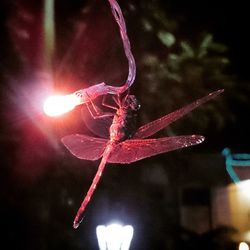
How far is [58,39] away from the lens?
17.1ft

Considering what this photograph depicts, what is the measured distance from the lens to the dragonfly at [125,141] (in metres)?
2.65

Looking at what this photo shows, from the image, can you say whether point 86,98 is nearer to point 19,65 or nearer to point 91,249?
point 19,65

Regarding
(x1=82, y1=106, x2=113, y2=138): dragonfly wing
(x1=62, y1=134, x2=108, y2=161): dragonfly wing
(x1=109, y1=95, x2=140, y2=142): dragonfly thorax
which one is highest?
(x1=82, y1=106, x2=113, y2=138): dragonfly wing

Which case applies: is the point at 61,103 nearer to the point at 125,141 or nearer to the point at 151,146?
the point at 125,141

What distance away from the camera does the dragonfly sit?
2654 millimetres

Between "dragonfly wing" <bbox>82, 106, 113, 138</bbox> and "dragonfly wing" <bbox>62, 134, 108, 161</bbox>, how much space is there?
0.16ft

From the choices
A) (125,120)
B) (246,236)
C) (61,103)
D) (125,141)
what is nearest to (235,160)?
(246,236)

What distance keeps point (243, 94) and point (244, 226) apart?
4876 millimetres

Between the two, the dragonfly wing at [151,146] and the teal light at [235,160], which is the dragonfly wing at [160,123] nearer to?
the dragonfly wing at [151,146]

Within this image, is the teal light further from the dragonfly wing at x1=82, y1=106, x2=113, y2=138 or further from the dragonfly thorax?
the dragonfly thorax

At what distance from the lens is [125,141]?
9.22 ft

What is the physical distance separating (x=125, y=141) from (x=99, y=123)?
0.26m

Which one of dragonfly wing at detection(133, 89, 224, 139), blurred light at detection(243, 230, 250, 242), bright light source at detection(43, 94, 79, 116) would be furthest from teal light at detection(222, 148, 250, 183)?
bright light source at detection(43, 94, 79, 116)

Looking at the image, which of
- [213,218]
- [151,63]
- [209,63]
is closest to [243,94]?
[209,63]
